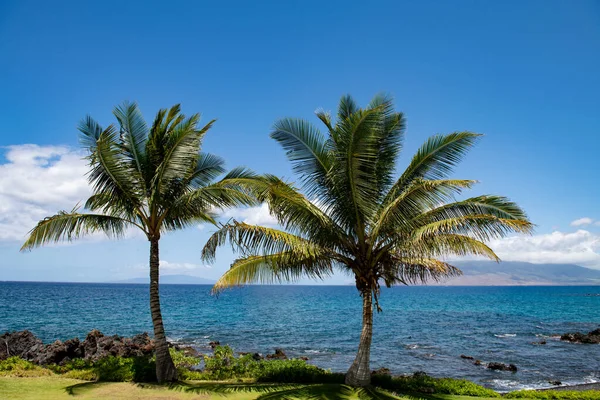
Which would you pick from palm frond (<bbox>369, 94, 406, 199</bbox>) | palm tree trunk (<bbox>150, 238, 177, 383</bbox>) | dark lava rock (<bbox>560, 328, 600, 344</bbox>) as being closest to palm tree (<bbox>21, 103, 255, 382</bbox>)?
palm tree trunk (<bbox>150, 238, 177, 383</bbox>)

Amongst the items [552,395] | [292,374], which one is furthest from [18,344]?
[552,395]

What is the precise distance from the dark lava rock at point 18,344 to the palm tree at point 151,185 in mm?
11679

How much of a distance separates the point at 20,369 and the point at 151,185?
7287 millimetres

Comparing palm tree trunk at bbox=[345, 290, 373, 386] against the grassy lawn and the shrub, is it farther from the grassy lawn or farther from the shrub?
the shrub

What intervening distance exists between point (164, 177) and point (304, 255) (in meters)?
4.81

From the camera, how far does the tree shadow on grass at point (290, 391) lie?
35.4 ft

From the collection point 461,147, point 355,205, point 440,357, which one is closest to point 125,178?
point 355,205

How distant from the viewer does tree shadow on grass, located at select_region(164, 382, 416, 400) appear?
10.8 m

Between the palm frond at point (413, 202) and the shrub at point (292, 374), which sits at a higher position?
the palm frond at point (413, 202)

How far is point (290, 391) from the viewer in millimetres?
11211

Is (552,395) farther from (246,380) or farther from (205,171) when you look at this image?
(205,171)

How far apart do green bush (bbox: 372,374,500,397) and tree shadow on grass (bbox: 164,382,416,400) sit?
2.72 feet

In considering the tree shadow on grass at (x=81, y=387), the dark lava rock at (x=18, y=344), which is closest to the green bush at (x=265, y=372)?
the tree shadow on grass at (x=81, y=387)

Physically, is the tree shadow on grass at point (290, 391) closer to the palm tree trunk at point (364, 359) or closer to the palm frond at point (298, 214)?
the palm tree trunk at point (364, 359)
